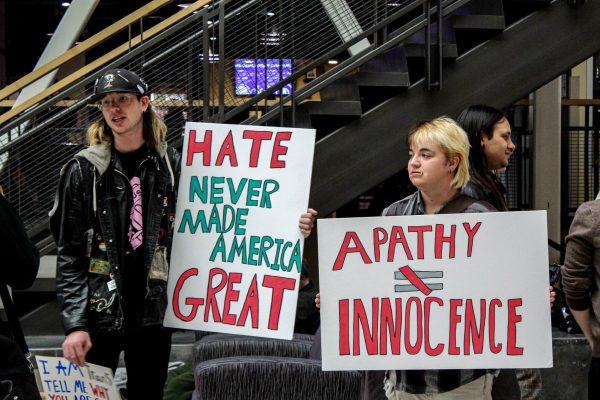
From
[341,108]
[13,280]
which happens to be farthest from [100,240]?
[341,108]

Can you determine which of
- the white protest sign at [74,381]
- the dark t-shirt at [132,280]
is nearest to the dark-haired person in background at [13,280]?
the white protest sign at [74,381]

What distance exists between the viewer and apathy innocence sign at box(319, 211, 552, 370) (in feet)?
11.6

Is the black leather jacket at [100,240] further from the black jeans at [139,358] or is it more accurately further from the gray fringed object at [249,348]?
the gray fringed object at [249,348]

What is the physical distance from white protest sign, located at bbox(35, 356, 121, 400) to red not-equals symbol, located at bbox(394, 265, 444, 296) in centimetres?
113

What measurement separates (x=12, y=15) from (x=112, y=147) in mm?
11852

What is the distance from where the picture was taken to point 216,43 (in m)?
7.72

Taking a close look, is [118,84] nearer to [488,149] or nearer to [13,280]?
[13,280]

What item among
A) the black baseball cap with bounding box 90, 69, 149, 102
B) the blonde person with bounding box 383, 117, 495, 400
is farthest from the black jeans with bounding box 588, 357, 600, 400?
the black baseball cap with bounding box 90, 69, 149, 102

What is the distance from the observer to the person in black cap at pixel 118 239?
12.7ft

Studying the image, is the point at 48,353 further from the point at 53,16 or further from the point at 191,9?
the point at 53,16

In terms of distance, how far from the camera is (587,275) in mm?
3617

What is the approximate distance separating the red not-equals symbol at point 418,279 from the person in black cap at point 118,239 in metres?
0.97

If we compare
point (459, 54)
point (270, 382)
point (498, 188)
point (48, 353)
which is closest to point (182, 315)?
point (270, 382)

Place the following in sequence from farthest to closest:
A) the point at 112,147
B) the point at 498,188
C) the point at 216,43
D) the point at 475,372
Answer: the point at 216,43, the point at 498,188, the point at 112,147, the point at 475,372
